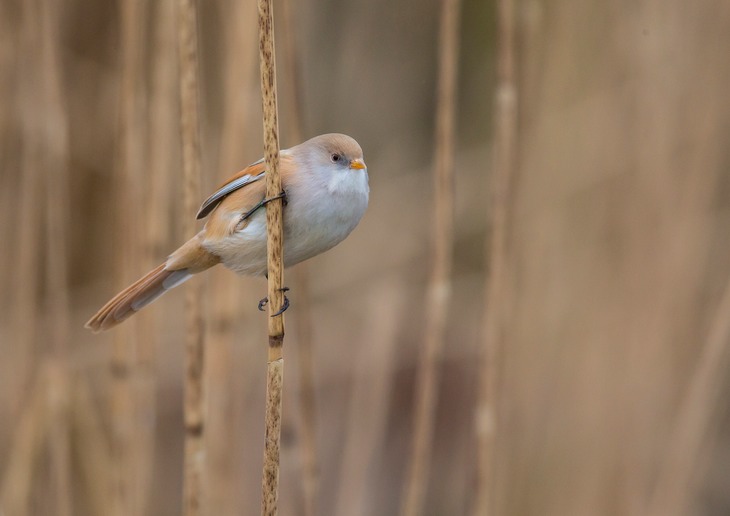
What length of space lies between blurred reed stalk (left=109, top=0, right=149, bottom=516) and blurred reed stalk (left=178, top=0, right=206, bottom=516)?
259 mm

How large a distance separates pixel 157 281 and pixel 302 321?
0.35 metres

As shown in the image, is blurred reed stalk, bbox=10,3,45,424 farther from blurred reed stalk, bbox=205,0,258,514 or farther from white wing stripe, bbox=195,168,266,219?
white wing stripe, bbox=195,168,266,219

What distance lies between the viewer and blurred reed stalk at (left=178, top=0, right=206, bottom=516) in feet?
4.77

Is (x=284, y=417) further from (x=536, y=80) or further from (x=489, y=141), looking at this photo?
(x=489, y=141)

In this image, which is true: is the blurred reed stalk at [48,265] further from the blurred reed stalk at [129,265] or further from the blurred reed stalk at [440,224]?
the blurred reed stalk at [440,224]

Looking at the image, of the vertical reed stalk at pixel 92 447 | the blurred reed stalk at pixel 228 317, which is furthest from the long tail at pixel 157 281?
the vertical reed stalk at pixel 92 447

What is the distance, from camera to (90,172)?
3242 mm

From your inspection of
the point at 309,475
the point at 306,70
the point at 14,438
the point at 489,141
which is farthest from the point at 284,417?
the point at 489,141

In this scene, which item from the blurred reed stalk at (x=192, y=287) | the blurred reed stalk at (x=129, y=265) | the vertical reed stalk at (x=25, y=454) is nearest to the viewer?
the blurred reed stalk at (x=192, y=287)

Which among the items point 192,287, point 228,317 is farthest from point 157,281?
point 228,317

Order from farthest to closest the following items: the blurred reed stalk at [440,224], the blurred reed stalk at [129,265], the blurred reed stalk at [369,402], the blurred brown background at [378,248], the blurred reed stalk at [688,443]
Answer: the blurred reed stalk at [369,402] < the blurred reed stalk at [688,443] < the blurred brown background at [378,248] < the blurred reed stalk at [440,224] < the blurred reed stalk at [129,265]

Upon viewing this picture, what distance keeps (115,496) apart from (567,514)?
4.98ft

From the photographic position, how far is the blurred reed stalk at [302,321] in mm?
1768

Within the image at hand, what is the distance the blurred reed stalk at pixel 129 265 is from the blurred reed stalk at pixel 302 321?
1.12 ft
